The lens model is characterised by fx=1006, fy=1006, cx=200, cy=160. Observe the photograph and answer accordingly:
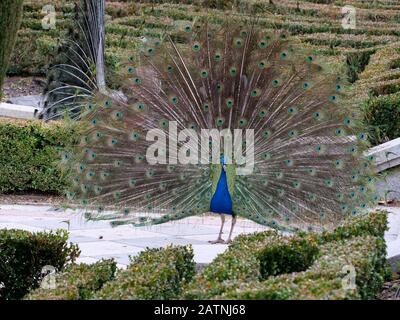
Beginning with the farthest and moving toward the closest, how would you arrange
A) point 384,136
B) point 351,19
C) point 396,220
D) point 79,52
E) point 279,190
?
point 351,19, point 79,52, point 384,136, point 396,220, point 279,190

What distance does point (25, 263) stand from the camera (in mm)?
7934

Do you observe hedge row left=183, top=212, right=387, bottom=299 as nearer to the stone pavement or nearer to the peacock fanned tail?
the peacock fanned tail

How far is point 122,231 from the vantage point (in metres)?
11.3

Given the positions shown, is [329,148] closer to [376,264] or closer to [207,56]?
[207,56]

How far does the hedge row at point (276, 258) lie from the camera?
6.43 meters

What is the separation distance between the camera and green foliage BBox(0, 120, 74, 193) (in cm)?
1293

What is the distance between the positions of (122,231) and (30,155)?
2.35 metres

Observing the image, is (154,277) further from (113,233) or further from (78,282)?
(113,233)

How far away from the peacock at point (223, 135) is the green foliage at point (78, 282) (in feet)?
6.36

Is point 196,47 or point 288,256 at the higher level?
point 196,47

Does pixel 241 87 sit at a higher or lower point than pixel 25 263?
higher

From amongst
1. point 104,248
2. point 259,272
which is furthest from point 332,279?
point 104,248

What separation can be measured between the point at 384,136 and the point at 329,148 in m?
4.15

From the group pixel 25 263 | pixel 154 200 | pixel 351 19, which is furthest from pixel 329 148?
pixel 351 19
